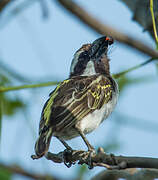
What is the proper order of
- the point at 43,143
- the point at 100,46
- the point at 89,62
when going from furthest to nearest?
1. the point at 89,62
2. the point at 100,46
3. the point at 43,143

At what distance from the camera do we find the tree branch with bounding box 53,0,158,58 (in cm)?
620

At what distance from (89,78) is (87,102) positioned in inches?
17.7

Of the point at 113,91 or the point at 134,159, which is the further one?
the point at 113,91

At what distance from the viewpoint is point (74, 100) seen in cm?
425

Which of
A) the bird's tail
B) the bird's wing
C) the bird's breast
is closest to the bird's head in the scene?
the bird's wing

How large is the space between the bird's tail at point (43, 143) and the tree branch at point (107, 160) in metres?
0.07

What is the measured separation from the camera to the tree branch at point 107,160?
2765mm

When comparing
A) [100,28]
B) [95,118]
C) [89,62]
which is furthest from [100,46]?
[100,28]

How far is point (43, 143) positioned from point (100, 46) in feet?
4.49

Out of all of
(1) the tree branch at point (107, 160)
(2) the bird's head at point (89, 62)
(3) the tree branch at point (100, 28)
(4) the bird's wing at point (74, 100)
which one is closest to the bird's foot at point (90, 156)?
(1) the tree branch at point (107, 160)

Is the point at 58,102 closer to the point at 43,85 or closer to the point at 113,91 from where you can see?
the point at 43,85

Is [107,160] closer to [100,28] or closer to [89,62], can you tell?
[89,62]

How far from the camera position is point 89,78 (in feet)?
15.5

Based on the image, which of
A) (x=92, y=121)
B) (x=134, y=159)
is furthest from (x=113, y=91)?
(x=134, y=159)
